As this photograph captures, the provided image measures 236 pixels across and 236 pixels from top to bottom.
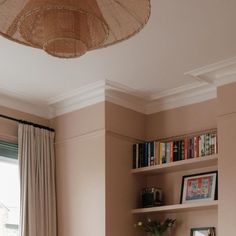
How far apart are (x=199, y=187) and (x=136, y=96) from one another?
2.98 ft

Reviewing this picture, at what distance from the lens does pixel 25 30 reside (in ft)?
6.40

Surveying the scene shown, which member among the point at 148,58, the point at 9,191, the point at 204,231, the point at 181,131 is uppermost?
the point at 148,58

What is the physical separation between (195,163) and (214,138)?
0.24m

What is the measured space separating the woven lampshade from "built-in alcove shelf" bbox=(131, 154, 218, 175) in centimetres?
197

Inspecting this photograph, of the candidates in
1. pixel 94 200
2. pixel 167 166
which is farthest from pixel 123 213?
pixel 167 166

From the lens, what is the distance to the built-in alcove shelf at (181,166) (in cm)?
381

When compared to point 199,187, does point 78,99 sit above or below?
above

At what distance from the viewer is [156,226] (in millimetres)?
4098

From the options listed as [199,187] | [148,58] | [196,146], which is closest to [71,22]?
[148,58]

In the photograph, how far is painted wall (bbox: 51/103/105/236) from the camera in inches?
159

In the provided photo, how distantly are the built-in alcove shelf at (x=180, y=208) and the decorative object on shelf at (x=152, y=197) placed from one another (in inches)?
2.5

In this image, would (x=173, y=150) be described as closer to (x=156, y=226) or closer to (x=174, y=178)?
(x=174, y=178)

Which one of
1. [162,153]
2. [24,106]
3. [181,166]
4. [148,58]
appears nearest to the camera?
[148,58]

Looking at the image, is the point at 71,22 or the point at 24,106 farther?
the point at 24,106
